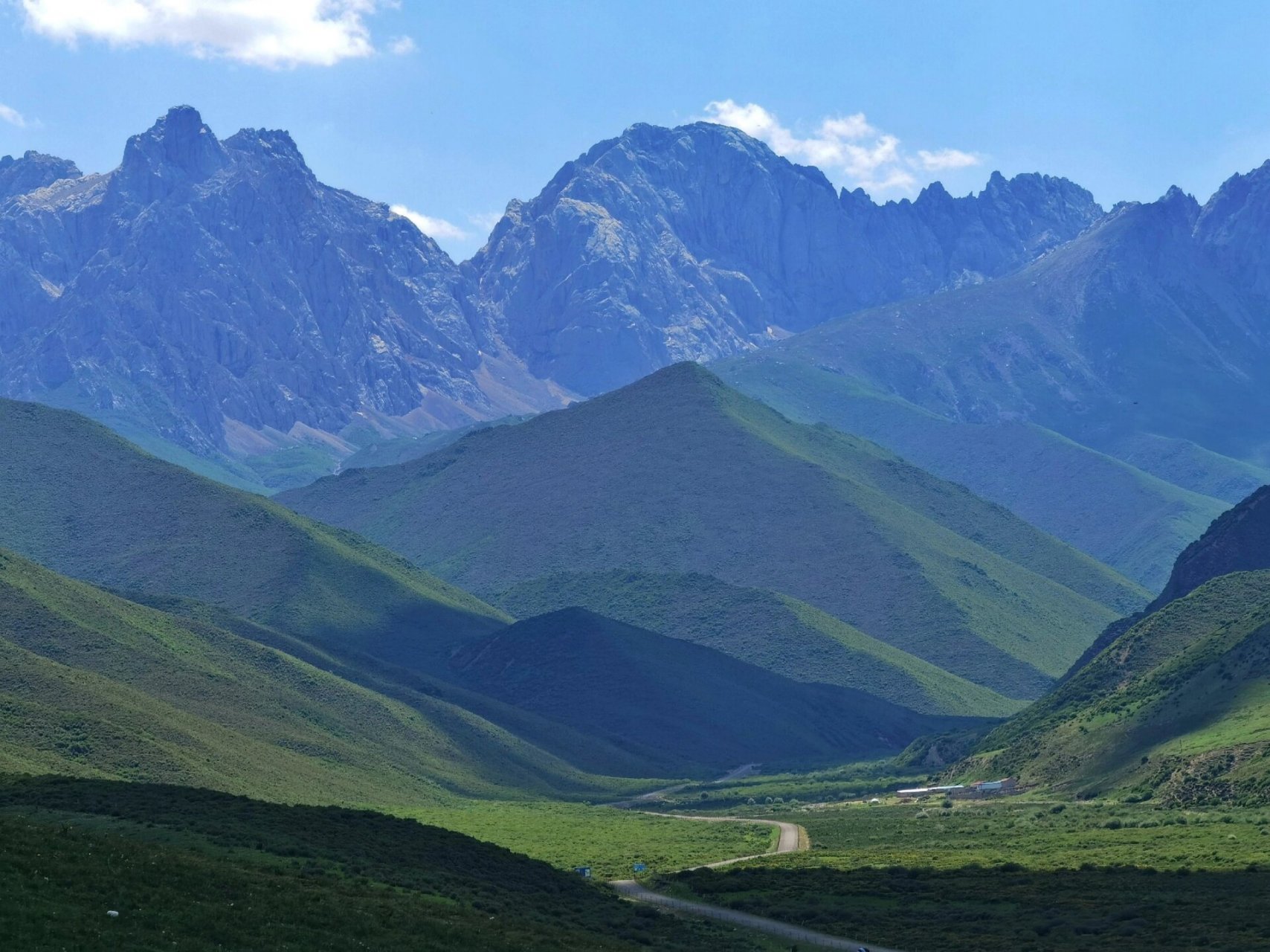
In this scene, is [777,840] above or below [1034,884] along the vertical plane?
below

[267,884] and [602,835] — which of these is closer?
[267,884]

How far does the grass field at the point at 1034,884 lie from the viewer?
92000 mm

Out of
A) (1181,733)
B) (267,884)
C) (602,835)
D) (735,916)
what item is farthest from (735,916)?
(1181,733)

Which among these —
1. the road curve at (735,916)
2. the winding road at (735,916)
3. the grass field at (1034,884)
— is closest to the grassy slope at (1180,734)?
the grass field at (1034,884)

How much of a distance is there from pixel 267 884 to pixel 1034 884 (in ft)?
162

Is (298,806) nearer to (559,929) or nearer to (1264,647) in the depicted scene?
(559,929)

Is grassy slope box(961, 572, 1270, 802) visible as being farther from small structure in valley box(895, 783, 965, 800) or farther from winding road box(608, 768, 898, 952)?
winding road box(608, 768, 898, 952)

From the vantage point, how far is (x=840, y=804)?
196 meters

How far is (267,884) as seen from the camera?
76688 millimetres

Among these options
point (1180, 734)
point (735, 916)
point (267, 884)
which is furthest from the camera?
point (1180, 734)

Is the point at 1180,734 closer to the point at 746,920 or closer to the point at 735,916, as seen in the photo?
the point at 735,916

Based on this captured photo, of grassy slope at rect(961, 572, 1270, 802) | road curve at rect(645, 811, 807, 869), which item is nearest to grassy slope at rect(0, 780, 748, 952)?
road curve at rect(645, 811, 807, 869)

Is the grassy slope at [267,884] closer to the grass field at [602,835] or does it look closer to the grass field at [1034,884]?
the grass field at [1034,884]

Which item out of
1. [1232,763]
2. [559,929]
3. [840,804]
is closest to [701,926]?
[559,929]
